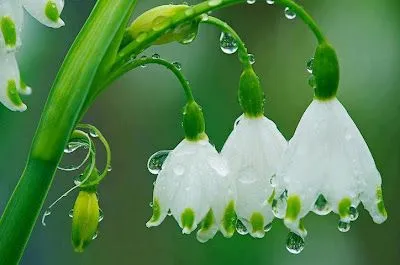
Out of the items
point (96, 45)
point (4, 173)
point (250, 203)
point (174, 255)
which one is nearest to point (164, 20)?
point (96, 45)

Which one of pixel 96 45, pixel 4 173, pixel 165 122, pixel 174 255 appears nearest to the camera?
pixel 96 45

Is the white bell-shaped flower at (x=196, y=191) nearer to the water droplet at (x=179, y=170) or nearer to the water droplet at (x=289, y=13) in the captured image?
the water droplet at (x=179, y=170)

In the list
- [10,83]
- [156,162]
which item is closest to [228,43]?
[156,162]

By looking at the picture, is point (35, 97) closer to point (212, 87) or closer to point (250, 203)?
point (212, 87)

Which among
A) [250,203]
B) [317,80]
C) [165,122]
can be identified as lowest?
[165,122]

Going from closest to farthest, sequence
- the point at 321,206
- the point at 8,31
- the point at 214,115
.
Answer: the point at 8,31
the point at 321,206
the point at 214,115

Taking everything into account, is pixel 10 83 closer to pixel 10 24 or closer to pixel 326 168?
pixel 10 24
